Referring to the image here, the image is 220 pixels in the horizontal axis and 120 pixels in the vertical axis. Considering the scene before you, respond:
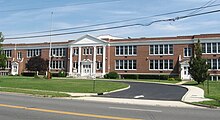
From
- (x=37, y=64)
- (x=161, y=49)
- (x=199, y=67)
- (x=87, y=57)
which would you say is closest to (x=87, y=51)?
(x=87, y=57)

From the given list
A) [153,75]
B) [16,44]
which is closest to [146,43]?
[153,75]

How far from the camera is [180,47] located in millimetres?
62344

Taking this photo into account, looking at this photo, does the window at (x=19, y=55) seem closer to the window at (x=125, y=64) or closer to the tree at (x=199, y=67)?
the window at (x=125, y=64)

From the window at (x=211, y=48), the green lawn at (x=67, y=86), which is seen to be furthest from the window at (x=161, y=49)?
the green lawn at (x=67, y=86)

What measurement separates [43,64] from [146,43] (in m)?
23.2

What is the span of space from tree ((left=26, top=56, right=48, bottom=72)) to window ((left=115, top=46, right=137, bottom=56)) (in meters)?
16.6

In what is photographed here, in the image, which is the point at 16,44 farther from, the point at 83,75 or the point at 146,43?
the point at 146,43

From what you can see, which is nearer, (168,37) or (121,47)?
(168,37)

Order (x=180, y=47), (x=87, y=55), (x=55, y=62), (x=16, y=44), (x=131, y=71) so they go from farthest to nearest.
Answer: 1. (x=16, y=44)
2. (x=55, y=62)
3. (x=87, y=55)
4. (x=131, y=71)
5. (x=180, y=47)

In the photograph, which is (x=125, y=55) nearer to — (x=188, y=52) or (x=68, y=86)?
(x=188, y=52)

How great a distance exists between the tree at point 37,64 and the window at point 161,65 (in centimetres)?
2372

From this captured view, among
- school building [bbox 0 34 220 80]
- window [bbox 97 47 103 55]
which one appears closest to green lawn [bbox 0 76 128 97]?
school building [bbox 0 34 220 80]

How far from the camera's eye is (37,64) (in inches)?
2872

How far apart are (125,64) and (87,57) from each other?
342 inches
